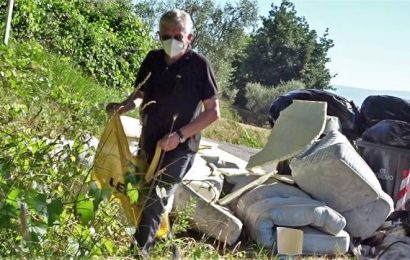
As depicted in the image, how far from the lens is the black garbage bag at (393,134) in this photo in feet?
21.8

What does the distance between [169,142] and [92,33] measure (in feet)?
37.4

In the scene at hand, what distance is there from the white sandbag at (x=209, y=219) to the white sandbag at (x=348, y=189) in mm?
913

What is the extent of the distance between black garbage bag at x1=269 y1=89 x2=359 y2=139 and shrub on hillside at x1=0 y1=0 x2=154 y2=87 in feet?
18.5

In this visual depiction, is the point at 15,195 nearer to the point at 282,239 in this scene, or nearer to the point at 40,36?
the point at 282,239

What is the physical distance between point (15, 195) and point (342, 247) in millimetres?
3942

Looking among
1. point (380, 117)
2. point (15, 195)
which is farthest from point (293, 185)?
point (15, 195)

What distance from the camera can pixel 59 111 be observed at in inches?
220

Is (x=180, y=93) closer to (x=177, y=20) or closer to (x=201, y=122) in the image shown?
(x=201, y=122)

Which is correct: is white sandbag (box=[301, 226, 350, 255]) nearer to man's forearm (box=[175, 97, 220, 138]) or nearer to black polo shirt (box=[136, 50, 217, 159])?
black polo shirt (box=[136, 50, 217, 159])

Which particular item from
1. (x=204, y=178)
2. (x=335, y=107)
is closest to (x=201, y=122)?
(x=204, y=178)

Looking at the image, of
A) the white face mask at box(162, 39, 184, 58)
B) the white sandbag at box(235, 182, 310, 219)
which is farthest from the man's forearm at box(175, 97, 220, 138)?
the white sandbag at box(235, 182, 310, 219)

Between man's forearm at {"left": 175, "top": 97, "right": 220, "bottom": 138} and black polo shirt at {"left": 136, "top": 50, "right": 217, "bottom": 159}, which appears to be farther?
black polo shirt at {"left": 136, "top": 50, "right": 217, "bottom": 159}

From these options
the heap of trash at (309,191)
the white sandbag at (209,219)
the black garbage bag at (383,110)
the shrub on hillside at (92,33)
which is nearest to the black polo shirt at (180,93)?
the heap of trash at (309,191)

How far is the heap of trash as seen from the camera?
5262mm
